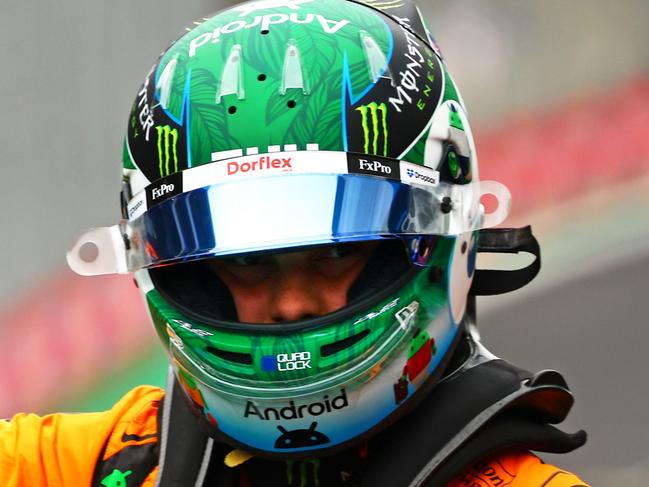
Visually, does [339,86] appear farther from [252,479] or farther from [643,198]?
[643,198]

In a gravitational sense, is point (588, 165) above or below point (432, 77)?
below

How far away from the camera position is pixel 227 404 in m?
1.81

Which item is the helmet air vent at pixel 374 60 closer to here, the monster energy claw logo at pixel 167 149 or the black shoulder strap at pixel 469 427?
the monster energy claw logo at pixel 167 149

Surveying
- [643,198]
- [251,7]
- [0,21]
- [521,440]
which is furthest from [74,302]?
[521,440]

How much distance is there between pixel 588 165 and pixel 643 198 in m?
0.23

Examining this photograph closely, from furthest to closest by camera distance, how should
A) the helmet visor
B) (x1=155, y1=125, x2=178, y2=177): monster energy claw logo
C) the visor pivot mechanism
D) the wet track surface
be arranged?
1. the wet track surface
2. the visor pivot mechanism
3. (x1=155, y1=125, x2=178, y2=177): monster energy claw logo
4. the helmet visor

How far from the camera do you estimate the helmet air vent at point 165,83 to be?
75.3 inches

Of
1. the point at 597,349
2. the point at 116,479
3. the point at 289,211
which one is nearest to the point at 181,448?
the point at 116,479

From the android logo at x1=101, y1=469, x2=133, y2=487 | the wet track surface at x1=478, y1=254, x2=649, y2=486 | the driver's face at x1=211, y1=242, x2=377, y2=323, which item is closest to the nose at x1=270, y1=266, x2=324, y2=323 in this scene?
the driver's face at x1=211, y1=242, x2=377, y2=323

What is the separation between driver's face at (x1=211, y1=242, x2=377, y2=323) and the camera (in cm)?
177

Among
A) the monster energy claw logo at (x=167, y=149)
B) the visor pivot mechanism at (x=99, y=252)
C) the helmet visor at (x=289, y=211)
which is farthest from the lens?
the visor pivot mechanism at (x=99, y=252)

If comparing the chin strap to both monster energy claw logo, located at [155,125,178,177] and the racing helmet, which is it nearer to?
the racing helmet

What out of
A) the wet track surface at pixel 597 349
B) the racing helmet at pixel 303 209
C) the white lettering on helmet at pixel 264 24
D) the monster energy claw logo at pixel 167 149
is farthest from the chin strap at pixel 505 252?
the wet track surface at pixel 597 349

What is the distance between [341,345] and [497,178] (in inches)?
99.1
